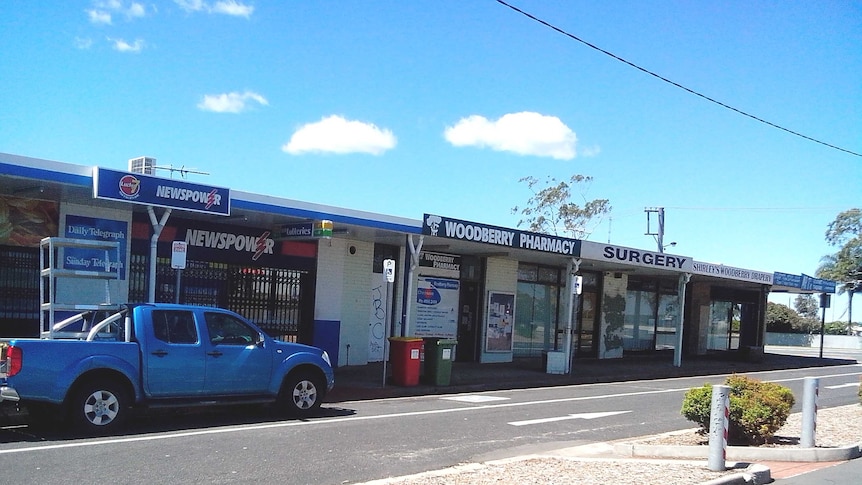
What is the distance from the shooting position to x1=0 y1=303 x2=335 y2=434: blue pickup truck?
9328 millimetres

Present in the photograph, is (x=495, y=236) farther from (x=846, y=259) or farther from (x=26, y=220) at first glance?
(x=846, y=259)

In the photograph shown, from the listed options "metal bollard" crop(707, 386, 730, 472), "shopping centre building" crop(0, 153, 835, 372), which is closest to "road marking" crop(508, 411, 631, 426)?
"metal bollard" crop(707, 386, 730, 472)

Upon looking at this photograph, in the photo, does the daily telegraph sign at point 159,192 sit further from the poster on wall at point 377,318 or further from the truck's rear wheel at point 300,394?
the poster on wall at point 377,318

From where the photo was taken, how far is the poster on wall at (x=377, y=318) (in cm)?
2005

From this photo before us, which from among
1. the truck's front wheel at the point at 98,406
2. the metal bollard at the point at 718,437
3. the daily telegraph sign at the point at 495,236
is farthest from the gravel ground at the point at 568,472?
the daily telegraph sign at the point at 495,236

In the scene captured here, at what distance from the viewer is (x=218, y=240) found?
1691cm

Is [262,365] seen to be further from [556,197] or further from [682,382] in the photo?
[556,197]

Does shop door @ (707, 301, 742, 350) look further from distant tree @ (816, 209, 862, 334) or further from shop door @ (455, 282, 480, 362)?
distant tree @ (816, 209, 862, 334)

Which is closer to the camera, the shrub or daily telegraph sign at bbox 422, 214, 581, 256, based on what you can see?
the shrub

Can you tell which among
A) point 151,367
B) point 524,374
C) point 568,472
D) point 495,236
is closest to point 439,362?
point 495,236

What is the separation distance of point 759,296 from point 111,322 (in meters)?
29.7

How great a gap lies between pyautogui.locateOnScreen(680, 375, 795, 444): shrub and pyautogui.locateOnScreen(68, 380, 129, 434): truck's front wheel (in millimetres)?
7696

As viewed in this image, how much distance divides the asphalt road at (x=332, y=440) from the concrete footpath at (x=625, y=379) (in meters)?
0.83

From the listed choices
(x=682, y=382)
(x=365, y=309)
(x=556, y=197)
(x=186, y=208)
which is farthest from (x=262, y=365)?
(x=556, y=197)
